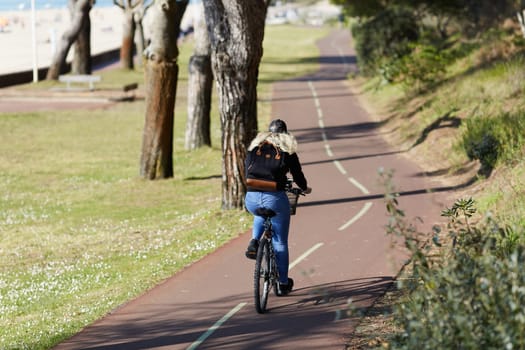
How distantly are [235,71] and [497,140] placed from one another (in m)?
6.03

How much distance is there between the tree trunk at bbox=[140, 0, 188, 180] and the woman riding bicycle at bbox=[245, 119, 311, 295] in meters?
12.5

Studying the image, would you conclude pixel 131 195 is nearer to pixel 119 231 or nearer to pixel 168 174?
pixel 168 174

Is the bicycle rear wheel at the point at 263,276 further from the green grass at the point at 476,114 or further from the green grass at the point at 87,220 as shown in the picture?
the green grass at the point at 476,114

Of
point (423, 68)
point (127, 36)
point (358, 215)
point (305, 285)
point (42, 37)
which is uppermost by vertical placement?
point (423, 68)

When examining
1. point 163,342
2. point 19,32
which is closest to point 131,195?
point 163,342

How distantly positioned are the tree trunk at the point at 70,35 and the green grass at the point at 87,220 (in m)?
11.8

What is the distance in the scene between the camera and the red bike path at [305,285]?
414 inches

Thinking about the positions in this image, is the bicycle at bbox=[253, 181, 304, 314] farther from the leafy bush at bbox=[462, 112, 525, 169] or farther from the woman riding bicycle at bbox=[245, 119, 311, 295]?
the leafy bush at bbox=[462, 112, 525, 169]

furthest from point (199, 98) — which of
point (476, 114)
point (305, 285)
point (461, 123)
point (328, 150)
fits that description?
point (305, 285)

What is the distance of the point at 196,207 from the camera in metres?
20.5

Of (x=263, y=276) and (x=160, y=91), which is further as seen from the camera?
(x=160, y=91)

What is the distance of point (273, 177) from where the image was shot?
10.9 metres

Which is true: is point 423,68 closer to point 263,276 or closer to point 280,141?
point 280,141

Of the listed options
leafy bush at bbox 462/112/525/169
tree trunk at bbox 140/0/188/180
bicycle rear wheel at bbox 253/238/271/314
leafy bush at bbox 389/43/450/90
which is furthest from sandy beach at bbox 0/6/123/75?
bicycle rear wheel at bbox 253/238/271/314
